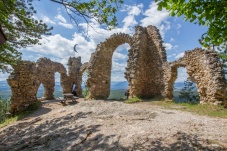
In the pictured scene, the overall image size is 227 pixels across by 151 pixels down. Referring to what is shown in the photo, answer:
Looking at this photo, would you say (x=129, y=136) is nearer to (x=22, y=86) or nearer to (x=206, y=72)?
(x=206, y=72)

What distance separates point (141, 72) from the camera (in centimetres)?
1555

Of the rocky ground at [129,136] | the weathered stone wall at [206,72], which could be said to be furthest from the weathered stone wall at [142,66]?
the rocky ground at [129,136]

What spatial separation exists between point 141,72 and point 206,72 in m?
5.70

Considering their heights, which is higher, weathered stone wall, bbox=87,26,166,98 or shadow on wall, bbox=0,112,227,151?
weathered stone wall, bbox=87,26,166,98

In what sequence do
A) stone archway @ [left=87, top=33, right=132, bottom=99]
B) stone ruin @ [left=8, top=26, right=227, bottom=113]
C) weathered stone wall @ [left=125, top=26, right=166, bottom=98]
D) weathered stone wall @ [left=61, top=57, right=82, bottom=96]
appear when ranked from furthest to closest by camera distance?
weathered stone wall @ [left=61, top=57, right=82, bottom=96]
stone archway @ [left=87, top=33, right=132, bottom=99]
weathered stone wall @ [left=125, top=26, right=166, bottom=98]
stone ruin @ [left=8, top=26, right=227, bottom=113]

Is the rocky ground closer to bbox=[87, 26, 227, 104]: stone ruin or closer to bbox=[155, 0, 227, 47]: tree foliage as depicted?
bbox=[155, 0, 227, 47]: tree foliage

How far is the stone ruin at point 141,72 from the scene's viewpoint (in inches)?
428

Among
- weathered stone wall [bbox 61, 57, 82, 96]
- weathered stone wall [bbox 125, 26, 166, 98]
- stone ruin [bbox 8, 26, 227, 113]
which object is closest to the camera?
stone ruin [bbox 8, 26, 227, 113]

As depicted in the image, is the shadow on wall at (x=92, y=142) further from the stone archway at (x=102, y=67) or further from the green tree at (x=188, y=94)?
the green tree at (x=188, y=94)

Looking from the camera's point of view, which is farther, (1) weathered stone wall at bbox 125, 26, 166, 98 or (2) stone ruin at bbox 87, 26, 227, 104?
(1) weathered stone wall at bbox 125, 26, 166, 98

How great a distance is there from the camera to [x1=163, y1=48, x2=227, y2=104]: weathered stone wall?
33.3 ft

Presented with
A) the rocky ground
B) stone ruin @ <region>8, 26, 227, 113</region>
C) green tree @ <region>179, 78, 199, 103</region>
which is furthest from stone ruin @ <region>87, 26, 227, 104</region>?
green tree @ <region>179, 78, 199, 103</region>

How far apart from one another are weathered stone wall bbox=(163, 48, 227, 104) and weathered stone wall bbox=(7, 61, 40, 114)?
12.0m

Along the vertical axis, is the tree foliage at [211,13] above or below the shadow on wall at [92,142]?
above
